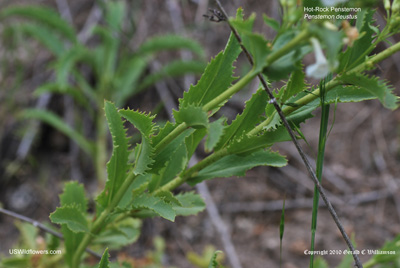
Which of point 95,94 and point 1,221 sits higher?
point 95,94

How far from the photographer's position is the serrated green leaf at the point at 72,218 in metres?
0.84

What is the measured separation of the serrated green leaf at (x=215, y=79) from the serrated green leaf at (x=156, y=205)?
0.21 m

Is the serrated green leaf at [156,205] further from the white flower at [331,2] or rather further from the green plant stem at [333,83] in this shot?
the white flower at [331,2]

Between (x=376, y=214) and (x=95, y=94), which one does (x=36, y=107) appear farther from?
(x=376, y=214)

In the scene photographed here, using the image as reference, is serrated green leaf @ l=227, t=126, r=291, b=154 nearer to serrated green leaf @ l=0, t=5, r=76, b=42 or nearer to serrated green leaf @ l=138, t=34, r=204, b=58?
serrated green leaf @ l=138, t=34, r=204, b=58

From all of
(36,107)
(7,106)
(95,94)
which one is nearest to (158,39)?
(95,94)

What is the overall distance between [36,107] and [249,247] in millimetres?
1763

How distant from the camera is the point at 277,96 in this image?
0.82m

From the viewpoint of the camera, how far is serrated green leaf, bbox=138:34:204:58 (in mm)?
2408

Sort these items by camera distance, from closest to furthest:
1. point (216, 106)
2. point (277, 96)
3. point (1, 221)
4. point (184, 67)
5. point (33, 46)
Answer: point (216, 106) < point (277, 96) < point (1, 221) < point (184, 67) < point (33, 46)

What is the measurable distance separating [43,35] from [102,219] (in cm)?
205

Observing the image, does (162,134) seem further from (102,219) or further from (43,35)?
(43,35)

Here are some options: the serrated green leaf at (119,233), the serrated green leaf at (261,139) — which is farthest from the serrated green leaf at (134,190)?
the serrated green leaf at (261,139)

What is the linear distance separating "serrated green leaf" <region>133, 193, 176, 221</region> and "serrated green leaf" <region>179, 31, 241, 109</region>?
21 centimetres
